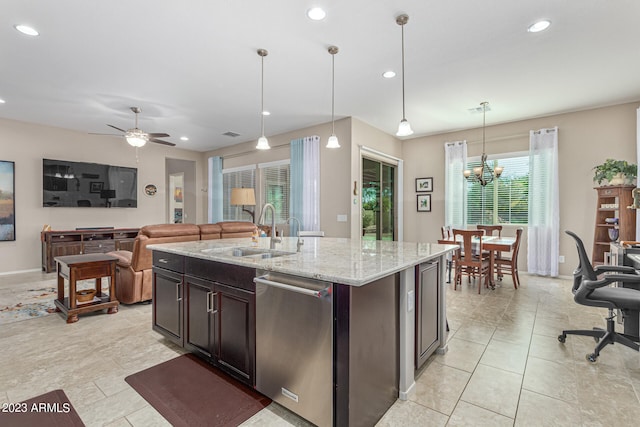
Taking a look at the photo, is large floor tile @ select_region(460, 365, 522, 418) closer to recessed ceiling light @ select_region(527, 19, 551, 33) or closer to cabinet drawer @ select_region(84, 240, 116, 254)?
recessed ceiling light @ select_region(527, 19, 551, 33)

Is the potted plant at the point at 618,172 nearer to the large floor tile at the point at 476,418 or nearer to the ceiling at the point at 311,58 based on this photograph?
the ceiling at the point at 311,58

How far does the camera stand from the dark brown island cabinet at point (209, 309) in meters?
1.86

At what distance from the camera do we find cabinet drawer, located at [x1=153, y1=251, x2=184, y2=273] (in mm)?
2355

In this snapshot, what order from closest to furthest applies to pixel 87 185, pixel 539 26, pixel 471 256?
pixel 539 26 < pixel 471 256 < pixel 87 185

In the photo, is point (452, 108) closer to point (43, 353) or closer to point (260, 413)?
point (260, 413)

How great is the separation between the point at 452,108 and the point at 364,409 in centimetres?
470

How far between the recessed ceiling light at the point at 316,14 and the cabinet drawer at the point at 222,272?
2.18 metres

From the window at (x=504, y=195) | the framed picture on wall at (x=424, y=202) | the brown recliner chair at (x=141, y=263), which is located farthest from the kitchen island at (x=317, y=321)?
the framed picture on wall at (x=424, y=202)

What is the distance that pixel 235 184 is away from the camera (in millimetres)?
7742

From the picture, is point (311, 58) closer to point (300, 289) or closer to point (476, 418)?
point (300, 289)

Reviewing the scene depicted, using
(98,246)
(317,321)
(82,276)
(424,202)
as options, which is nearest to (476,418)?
(317,321)

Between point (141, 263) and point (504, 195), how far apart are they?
20.2 feet

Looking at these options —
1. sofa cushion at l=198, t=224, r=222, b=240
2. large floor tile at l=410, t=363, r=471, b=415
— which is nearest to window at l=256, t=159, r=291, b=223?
sofa cushion at l=198, t=224, r=222, b=240

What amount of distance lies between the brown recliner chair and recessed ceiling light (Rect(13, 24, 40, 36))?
2098 millimetres
